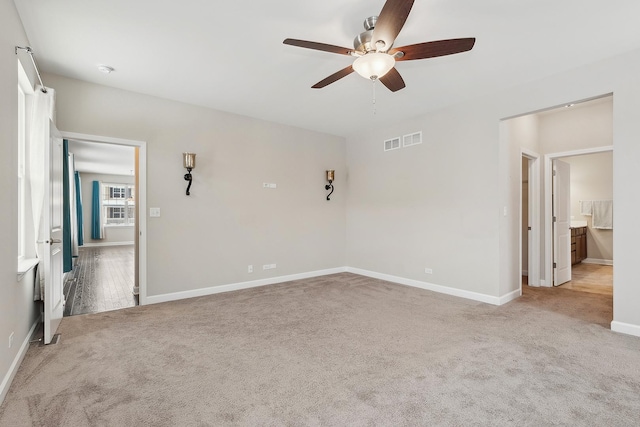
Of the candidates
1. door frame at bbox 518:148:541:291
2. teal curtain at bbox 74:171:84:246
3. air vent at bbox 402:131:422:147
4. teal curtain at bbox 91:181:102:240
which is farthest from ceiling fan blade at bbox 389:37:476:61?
teal curtain at bbox 91:181:102:240

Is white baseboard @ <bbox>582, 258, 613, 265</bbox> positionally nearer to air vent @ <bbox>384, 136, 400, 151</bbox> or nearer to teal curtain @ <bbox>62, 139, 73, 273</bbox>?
air vent @ <bbox>384, 136, 400, 151</bbox>

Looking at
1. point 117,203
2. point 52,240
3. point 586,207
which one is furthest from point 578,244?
point 117,203

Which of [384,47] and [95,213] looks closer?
[384,47]

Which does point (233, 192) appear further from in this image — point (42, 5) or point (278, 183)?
point (42, 5)

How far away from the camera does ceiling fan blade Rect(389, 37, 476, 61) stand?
207 centimetres

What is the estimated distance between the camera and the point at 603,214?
22.5ft

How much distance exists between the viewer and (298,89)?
3.77 m

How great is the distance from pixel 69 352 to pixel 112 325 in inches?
24.4

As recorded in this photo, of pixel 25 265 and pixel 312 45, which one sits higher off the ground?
pixel 312 45

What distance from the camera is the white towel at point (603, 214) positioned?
267 inches

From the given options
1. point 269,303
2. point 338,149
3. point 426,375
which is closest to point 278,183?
point 338,149

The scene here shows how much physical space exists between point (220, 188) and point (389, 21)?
3.31 metres

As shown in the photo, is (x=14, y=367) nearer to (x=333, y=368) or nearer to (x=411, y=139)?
(x=333, y=368)

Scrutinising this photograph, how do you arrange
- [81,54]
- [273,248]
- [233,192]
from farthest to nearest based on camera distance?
1. [273,248]
2. [233,192]
3. [81,54]
